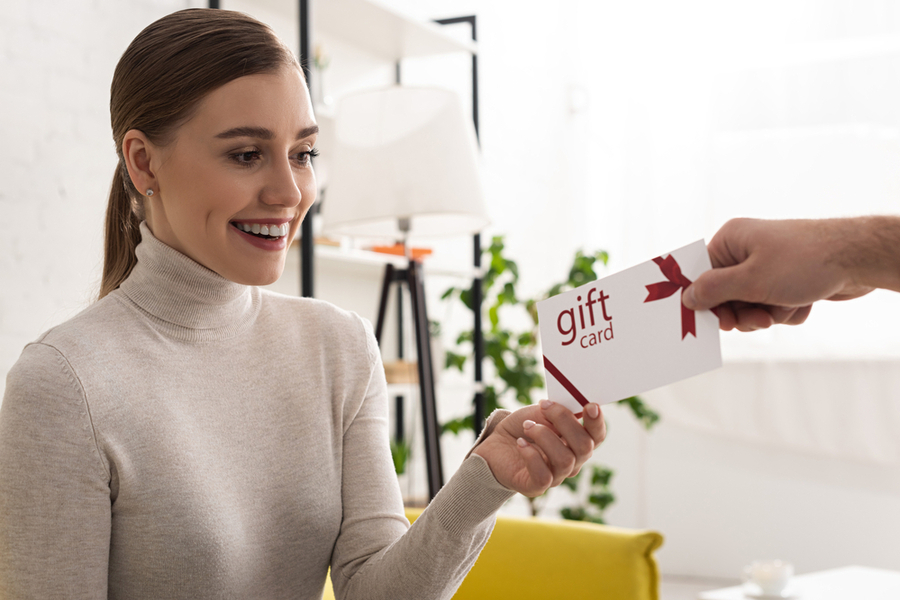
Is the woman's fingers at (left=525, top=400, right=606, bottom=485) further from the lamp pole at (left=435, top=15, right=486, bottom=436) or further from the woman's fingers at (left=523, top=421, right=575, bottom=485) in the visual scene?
the lamp pole at (left=435, top=15, right=486, bottom=436)

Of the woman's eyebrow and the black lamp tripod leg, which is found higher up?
the woman's eyebrow

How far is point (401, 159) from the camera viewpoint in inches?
86.7

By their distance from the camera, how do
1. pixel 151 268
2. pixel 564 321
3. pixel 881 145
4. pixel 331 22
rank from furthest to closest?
1. pixel 881 145
2. pixel 331 22
3. pixel 151 268
4. pixel 564 321

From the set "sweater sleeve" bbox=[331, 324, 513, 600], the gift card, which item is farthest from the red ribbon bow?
"sweater sleeve" bbox=[331, 324, 513, 600]

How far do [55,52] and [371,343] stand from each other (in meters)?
→ 1.30

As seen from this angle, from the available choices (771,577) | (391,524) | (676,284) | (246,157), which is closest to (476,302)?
(771,577)

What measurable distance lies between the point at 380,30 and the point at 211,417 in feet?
6.96

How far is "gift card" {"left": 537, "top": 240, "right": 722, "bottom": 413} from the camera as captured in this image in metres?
0.86

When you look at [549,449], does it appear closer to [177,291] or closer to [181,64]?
[177,291]

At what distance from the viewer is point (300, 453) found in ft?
3.99

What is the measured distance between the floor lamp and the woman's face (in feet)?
3.34

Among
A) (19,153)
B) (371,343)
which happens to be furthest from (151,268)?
(19,153)

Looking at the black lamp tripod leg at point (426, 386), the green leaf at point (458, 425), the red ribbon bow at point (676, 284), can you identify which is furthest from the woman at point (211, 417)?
the green leaf at point (458, 425)

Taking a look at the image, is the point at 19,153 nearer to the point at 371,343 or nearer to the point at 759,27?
the point at 371,343
